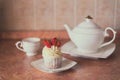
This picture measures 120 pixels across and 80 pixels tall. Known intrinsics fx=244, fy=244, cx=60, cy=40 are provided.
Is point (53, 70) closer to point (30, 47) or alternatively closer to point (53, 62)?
point (53, 62)

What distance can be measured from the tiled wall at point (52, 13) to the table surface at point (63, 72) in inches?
12.3

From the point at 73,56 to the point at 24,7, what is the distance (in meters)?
0.49

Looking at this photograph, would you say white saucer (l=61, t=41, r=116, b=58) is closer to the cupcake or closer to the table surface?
the table surface

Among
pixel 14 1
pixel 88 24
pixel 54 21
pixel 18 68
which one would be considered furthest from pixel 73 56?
pixel 14 1

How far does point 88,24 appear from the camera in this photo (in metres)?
1.09

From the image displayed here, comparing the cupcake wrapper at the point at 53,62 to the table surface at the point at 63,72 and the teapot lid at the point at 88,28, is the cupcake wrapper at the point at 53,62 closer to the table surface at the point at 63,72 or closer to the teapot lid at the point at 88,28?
the table surface at the point at 63,72

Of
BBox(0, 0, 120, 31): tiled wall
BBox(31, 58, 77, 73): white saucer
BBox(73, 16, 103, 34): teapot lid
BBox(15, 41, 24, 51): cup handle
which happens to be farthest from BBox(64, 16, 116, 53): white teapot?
BBox(0, 0, 120, 31): tiled wall

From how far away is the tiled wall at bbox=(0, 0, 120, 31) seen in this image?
4.67 ft

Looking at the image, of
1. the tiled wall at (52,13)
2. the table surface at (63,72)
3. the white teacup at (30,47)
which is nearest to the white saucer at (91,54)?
the table surface at (63,72)

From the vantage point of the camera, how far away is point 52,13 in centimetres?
144

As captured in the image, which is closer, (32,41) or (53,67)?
(53,67)

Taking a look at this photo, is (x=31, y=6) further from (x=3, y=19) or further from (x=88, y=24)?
(x=88, y=24)

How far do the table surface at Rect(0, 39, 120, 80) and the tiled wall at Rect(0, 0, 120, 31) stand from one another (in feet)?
1.02

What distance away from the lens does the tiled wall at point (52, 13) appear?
1424 millimetres
